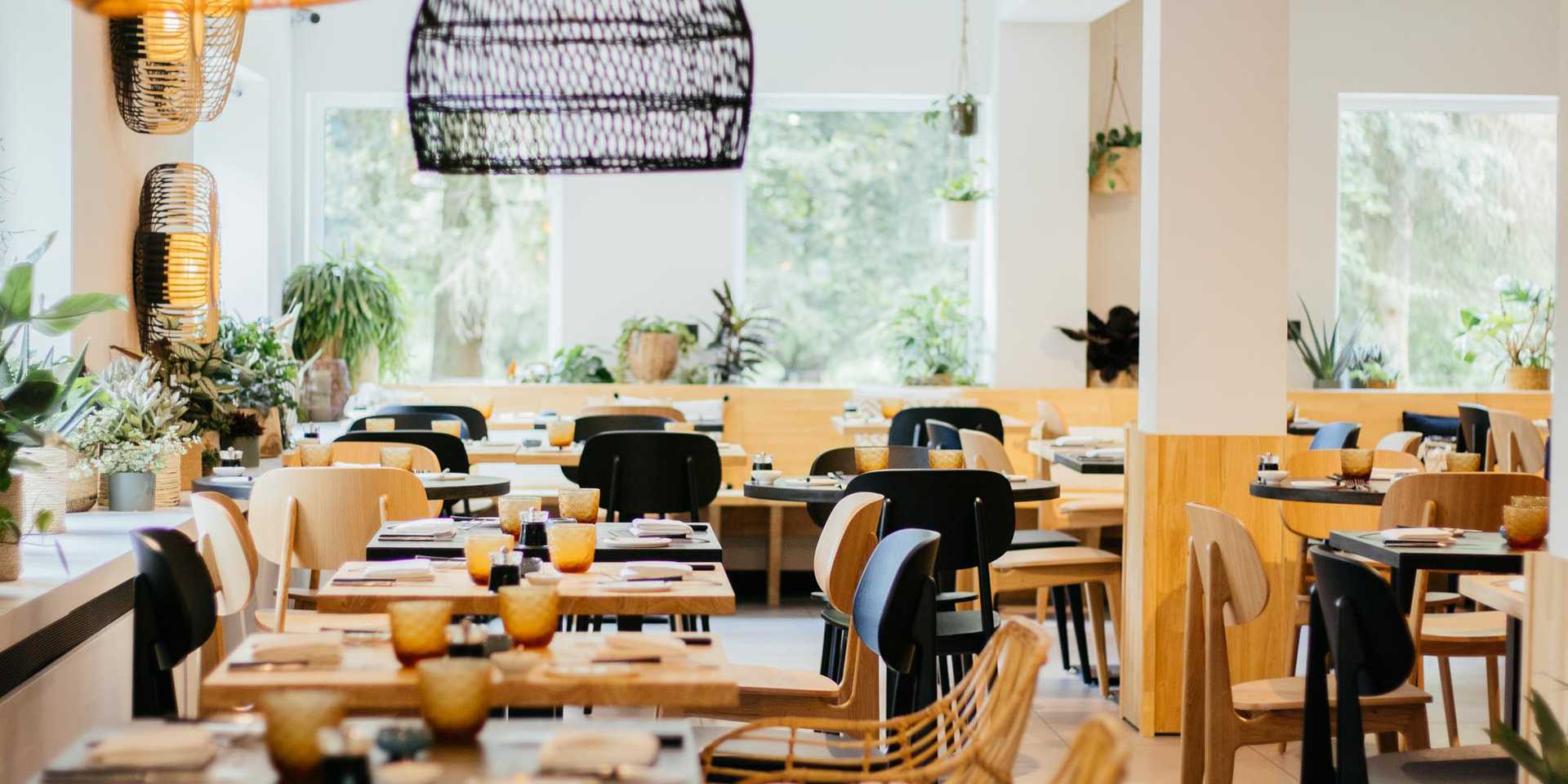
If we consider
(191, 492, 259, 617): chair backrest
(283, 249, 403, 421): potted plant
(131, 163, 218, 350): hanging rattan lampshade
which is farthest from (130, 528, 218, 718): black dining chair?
(283, 249, 403, 421): potted plant

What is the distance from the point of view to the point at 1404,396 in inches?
358

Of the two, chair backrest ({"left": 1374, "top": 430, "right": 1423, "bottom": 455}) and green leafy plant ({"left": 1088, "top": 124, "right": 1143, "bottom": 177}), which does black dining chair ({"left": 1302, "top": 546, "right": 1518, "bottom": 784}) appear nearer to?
chair backrest ({"left": 1374, "top": 430, "right": 1423, "bottom": 455})

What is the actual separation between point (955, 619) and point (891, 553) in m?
1.54

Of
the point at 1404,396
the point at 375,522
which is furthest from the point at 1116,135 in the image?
the point at 375,522

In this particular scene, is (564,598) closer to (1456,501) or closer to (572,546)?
(572,546)

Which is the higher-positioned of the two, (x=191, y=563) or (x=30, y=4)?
(x=30, y=4)

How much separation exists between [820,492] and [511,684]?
2.70 meters

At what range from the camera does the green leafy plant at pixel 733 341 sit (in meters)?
9.33

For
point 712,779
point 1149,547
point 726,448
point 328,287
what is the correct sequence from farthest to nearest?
1. point 328,287
2. point 726,448
3. point 1149,547
4. point 712,779

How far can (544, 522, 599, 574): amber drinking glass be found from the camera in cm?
290

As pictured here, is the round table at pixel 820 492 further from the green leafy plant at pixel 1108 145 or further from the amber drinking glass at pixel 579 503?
the green leafy plant at pixel 1108 145

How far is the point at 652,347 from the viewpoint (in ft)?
29.4

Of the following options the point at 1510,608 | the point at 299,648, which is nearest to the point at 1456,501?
the point at 1510,608

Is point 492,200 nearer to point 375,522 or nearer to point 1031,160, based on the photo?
point 1031,160
